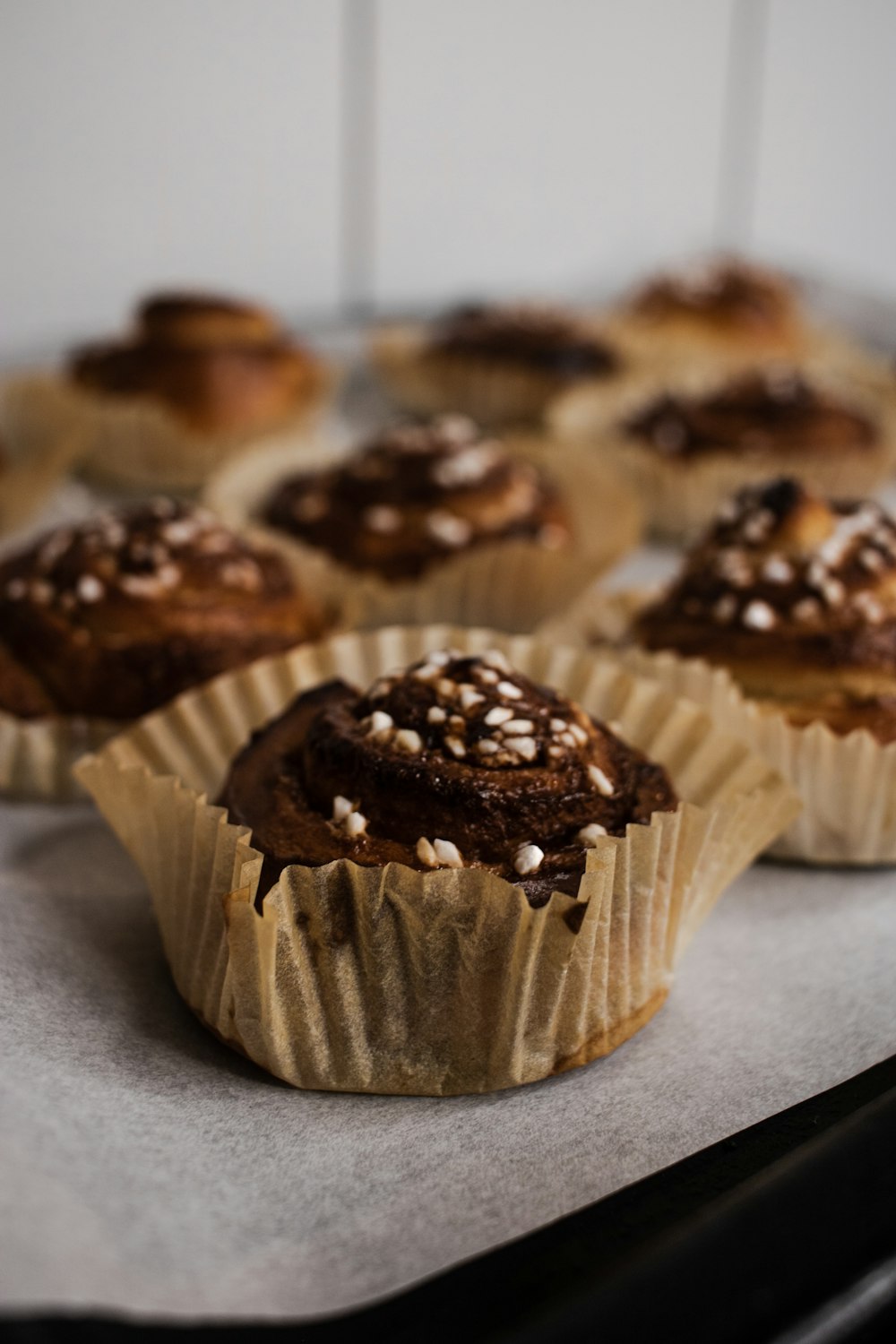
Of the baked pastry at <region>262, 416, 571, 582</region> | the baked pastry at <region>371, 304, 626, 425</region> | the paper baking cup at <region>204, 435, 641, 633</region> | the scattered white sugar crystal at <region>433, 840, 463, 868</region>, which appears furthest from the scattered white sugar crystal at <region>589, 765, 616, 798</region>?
the baked pastry at <region>371, 304, 626, 425</region>

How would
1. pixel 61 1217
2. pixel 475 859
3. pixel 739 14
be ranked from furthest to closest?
pixel 739 14 → pixel 475 859 → pixel 61 1217

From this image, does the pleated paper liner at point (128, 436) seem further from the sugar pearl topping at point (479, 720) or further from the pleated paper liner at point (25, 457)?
the sugar pearl topping at point (479, 720)

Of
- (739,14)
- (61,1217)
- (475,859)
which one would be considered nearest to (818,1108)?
(475,859)

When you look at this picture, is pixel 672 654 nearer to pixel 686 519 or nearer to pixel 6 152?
pixel 686 519

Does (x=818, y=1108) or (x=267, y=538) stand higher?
(x=267, y=538)

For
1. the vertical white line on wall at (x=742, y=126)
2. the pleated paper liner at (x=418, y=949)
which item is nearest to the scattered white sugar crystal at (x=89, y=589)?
the pleated paper liner at (x=418, y=949)

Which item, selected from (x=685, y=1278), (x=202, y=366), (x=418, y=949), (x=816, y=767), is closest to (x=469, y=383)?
(x=202, y=366)

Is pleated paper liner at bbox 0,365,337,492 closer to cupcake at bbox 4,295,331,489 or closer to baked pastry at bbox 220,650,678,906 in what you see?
cupcake at bbox 4,295,331,489
